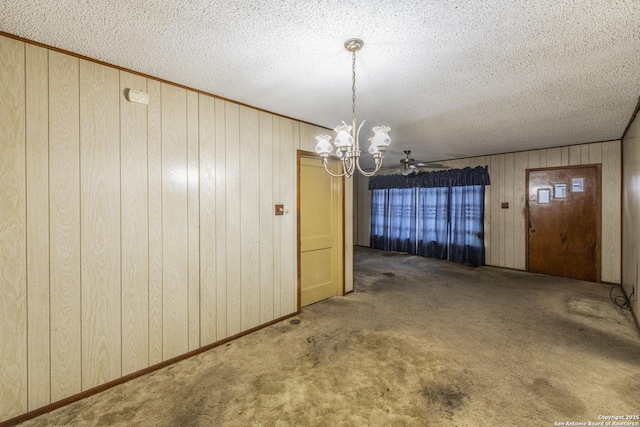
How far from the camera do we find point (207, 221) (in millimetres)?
2623

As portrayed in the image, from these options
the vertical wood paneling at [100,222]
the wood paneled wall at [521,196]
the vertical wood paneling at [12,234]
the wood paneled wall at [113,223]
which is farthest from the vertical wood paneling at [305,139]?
the wood paneled wall at [521,196]

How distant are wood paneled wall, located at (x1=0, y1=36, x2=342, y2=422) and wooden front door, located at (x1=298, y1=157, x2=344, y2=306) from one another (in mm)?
717

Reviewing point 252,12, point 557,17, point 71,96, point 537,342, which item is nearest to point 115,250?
point 71,96

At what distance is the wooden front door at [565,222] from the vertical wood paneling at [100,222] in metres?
6.48

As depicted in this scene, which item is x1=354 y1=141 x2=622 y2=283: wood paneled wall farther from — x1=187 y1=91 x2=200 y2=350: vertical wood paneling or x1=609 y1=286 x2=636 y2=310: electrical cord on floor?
x1=187 y1=91 x2=200 y2=350: vertical wood paneling

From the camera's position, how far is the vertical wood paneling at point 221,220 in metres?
2.69

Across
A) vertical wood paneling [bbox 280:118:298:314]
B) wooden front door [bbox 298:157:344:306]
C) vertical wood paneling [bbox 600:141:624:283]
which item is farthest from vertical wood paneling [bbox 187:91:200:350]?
vertical wood paneling [bbox 600:141:624:283]

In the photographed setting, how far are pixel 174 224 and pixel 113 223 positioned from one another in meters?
0.44

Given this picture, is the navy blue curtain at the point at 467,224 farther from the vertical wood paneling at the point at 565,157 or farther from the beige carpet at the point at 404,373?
the beige carpet at the point at 404,373

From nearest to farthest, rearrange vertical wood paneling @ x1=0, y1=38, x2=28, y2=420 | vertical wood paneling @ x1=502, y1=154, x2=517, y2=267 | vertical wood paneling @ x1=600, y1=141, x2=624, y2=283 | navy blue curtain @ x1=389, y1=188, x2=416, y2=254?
vertical wood paneling @ x1=0, y1=38, x2=28, y2=420, vertical wood paneling @ x1=600, y1=141, x2=624, y2=283, vertical wood paneling @ x1=502, y1=154, x2=517, y2=267, navy blue curtain @ x1=389, y1=188, x2=416, y2=254

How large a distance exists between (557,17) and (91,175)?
10.4 feet

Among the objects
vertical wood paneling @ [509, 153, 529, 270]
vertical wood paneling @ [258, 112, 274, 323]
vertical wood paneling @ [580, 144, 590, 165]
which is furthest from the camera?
vertical wood paneling @ [509, 153, 529, 270]

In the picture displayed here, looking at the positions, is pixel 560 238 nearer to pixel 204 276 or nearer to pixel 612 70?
pixel 612 70

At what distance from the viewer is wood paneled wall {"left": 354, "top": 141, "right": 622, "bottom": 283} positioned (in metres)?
4.48
